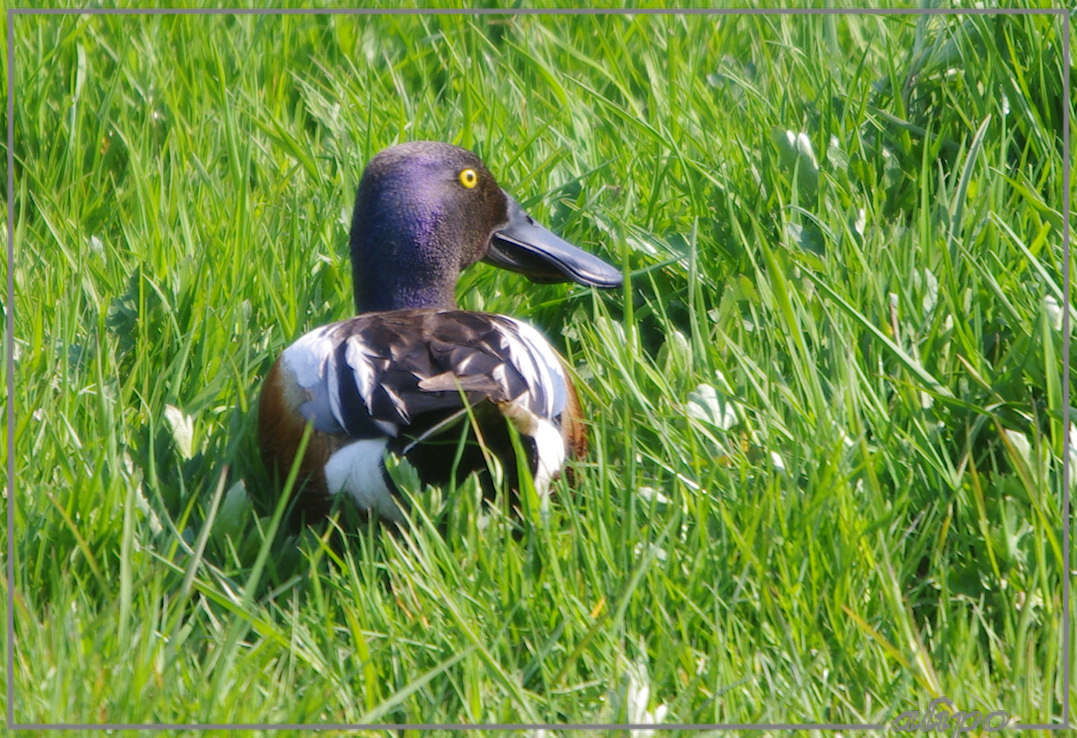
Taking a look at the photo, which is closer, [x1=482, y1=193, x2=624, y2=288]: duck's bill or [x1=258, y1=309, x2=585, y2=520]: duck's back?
[x1=258, y1=309, x2=585, y2=520]: duck's back

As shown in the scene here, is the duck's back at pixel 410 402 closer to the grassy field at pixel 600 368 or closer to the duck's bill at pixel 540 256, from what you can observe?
the grassy field at pixel 600 368

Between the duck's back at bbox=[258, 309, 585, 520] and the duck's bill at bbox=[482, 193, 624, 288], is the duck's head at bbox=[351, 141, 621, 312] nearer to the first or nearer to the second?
the duck's bill at bbox=[482, 193, 624, 288]

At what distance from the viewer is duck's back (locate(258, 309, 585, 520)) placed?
237 centimetres

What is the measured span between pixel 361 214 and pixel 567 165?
0.69 meters

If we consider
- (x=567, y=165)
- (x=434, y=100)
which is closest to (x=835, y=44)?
(x=567, y=165)

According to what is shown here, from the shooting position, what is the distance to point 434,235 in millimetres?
3180

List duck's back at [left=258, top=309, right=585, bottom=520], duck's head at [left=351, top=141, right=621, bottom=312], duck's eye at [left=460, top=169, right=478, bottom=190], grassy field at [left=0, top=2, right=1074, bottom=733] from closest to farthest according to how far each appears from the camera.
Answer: grassy field at [left=0, top=2, right=1074, bottom=733], duck's back at [left=258, top=309, right=585, bottom=520], duck's head at [left=351, top=141, right=621, bottom=312], duck's eye at [left=460, top=169, right=478, bottom=190]

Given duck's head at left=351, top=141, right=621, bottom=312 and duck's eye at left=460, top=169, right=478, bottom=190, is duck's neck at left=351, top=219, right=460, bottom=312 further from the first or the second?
duck's eye at left=460, top=169, right=478, bottom=190

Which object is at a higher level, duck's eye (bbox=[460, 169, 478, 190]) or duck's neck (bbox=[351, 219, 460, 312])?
duck's eye (bbox=[460, 169, 478, 190])

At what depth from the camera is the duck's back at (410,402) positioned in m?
2.37

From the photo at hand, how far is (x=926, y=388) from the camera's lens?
2.41 meters

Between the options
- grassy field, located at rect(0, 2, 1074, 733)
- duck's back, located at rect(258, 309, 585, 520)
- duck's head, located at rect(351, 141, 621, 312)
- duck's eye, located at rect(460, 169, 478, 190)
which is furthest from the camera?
duck's eye, located at rect(460, 169, 478, 190)

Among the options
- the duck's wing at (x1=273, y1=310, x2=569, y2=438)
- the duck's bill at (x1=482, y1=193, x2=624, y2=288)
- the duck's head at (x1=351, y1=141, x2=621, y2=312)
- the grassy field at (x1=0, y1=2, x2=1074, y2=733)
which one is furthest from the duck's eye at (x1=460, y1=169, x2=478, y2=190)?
the duck's wing at (x1=273, y1=310, x2=569, y2=438)

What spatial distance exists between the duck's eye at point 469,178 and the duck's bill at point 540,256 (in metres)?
0.13
